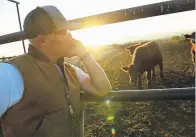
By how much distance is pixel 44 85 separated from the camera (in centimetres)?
177

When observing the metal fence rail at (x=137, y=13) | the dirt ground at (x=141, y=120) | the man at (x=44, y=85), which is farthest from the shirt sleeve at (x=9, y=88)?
the dirt ground at (x=141, y=120)

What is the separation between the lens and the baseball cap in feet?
6.26

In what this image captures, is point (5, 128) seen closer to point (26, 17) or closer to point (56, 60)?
point (56, 60)

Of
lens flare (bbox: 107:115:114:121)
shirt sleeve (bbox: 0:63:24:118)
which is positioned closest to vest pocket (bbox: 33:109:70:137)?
shirt sleeve (bbox: 0:63:24:118)

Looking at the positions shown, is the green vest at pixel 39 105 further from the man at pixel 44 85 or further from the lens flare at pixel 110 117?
the lens flare at pixel 110 117

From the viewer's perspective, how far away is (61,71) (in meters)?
1.96

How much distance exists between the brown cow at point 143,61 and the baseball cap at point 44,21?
10046mm

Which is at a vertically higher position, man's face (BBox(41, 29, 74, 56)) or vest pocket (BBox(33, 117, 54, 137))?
man's face (BBox(41, 29, 74, 56))

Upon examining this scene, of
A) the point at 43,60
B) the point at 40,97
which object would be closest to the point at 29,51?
the point at 43,60

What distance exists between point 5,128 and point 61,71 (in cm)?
44

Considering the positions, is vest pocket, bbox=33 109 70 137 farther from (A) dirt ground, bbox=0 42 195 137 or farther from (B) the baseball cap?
(A) dirt ground, bbox=0 42 195 137

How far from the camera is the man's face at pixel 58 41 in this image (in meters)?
1.92

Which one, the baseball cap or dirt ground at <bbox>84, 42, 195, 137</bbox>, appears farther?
dirt ground at <bbox>84, 42, 195, 137</bbox>

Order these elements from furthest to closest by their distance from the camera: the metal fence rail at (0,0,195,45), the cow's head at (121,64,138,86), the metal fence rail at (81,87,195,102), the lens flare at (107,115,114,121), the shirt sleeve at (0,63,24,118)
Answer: the cow's head at (121,64,138,86) < the lens flare at (107,115,114,121) < the shirt sleeve at (0,63,24,118) < the metal fence rail at (81,87,195,102) < the metal fence rail at (0,0,195,45)
